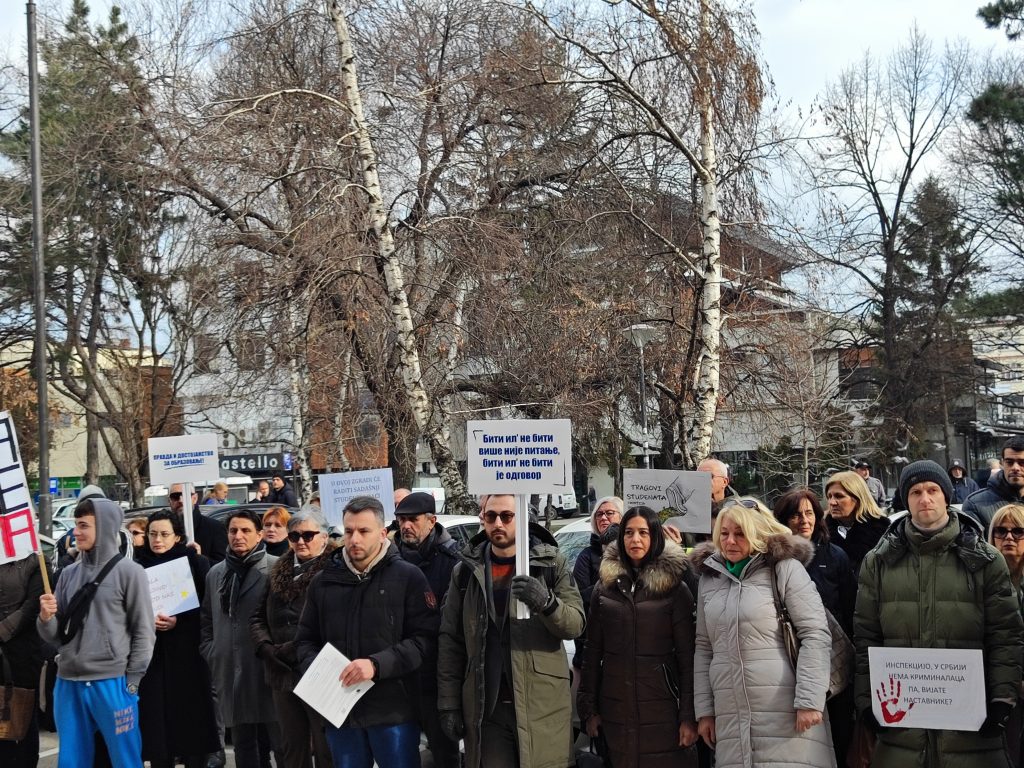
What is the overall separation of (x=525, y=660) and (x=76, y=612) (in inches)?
109

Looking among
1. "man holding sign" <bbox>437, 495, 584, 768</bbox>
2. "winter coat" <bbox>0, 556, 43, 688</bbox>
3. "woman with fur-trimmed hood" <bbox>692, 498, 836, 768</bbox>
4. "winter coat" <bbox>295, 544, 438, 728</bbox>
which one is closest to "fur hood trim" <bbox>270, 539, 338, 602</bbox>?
"winter coat" <bbox>295, 544, 438, 728</bbox>

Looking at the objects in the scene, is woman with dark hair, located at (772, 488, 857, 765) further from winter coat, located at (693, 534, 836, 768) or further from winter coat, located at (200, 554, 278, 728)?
winter coat, located at (200, 554, 278, 728)

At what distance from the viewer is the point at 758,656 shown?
5535mm

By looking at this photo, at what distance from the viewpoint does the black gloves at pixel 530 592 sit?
18.5 ft

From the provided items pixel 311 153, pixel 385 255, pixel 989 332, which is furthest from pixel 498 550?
pixel 989 332

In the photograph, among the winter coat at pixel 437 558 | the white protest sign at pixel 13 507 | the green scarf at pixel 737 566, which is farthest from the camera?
the winter coat at pixel 437 558

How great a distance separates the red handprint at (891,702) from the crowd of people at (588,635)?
0.01m

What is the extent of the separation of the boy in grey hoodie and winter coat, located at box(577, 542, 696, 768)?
2694mm

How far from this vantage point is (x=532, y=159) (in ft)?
53.0

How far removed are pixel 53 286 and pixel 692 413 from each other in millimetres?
17319

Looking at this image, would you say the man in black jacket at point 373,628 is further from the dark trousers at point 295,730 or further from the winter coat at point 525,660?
the dark trousers at point 295,730

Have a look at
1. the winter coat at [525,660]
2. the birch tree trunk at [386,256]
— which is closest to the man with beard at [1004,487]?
the winter coat at [525,660]

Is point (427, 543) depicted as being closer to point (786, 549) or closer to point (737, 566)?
point (737, 566)

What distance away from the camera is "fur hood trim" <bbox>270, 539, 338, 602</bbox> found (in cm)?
689
